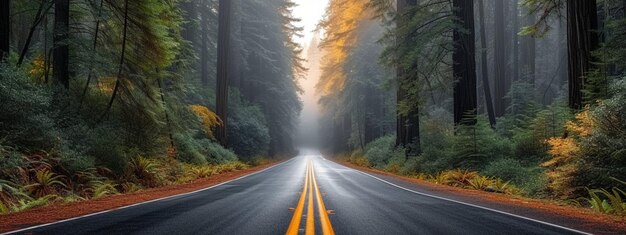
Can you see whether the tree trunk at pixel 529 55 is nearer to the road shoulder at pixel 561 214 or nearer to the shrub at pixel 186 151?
the road shoulder at pixel 561 214

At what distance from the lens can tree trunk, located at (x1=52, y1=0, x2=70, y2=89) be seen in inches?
531

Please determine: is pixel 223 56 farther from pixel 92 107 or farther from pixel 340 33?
pixel 92 107

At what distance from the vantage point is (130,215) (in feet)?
24.7

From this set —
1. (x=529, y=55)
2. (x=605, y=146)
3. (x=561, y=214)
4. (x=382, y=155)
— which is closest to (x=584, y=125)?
(x=605, y=146)

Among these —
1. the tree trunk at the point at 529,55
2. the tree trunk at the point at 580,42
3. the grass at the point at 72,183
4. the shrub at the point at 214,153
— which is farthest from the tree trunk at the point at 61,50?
the tree trunk at the point at 529,55

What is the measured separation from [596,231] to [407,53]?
13763 millimetres

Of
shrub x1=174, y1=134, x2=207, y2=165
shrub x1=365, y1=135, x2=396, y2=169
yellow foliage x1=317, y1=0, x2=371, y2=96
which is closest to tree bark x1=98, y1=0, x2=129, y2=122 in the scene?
shrub x1=174, y1=134, x2=207, y2=165

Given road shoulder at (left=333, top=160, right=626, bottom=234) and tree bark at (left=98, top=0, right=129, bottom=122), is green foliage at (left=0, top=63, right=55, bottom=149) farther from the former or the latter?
road shoulder at (left=333, top=160, right=626, bottom=234)

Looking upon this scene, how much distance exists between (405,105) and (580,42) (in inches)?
334

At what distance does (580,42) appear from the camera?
491 inches

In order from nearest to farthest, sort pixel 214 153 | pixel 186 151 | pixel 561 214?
pixel 561 214, pixel 186 151, pixel 214 153

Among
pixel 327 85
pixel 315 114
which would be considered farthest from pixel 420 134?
pixel 315 114

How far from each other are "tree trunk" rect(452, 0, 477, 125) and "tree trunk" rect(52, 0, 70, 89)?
591 inches

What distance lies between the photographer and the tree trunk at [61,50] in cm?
1350
